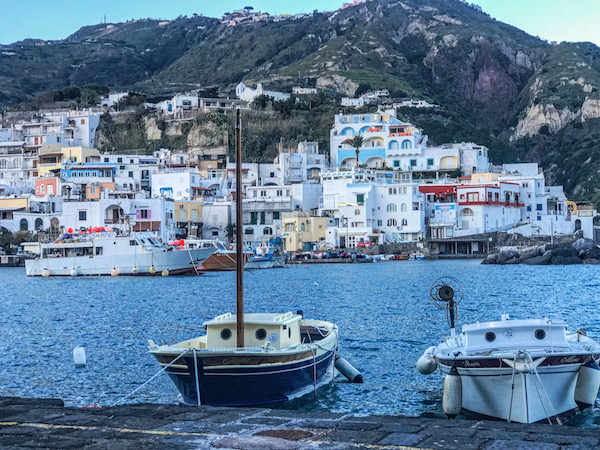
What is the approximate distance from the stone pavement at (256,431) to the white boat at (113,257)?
57581mm

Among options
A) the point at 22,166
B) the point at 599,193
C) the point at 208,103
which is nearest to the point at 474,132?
the point at 599,193

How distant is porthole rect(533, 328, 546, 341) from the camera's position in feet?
55.0

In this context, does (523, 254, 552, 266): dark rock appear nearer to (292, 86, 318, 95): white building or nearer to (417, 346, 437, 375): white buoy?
(417, 346, 437, 375): white buoy

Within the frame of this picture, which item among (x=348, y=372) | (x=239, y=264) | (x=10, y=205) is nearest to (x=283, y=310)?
(x=348, y=372)

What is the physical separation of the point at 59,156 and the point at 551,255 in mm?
63543

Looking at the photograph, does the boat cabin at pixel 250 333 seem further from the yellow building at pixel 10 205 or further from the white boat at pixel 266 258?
the yellow building at pixel 10 205

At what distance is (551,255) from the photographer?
261ft

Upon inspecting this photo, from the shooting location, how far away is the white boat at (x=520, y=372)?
1537 centimetres

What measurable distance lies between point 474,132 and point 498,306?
310 feet

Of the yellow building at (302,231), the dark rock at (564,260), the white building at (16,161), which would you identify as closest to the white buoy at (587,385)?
the dark rock at (564,260)

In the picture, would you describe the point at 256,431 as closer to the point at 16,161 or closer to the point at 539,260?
the point at 539,260

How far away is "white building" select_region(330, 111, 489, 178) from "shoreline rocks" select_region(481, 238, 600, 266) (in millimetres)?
23402

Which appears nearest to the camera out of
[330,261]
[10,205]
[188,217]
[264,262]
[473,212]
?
[264,262]

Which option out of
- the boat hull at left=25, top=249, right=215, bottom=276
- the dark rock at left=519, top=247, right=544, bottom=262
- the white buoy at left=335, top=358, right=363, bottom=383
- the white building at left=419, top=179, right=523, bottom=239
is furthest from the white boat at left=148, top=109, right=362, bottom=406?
the white building at left=419, top=179, right=523, bottom=239
